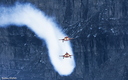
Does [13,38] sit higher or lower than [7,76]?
higher

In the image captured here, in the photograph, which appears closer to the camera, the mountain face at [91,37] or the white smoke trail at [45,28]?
the mountain face at [91,37]

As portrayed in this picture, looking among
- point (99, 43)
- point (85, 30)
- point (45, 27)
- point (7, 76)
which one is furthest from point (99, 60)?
point (7, 76)

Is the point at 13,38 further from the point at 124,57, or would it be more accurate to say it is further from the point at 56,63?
the point at 124,57

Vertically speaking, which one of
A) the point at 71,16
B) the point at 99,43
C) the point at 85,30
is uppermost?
the point at 71,16

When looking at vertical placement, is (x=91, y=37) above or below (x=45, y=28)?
below
